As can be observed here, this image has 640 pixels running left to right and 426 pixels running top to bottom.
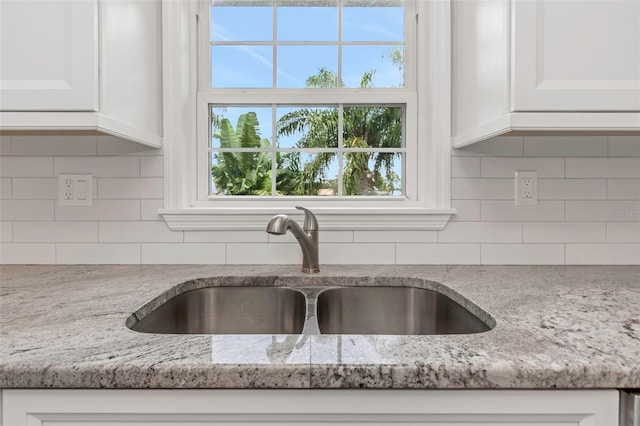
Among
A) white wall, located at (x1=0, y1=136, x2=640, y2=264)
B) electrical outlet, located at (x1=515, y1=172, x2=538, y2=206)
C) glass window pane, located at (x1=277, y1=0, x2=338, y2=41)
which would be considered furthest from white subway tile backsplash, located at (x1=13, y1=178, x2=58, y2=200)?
electrical outlet, located at (x1=515, y1=172, x2=538, y2=206)

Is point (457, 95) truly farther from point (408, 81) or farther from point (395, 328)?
point (395, 328)

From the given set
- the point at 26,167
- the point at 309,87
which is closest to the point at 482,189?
the point at 309,87

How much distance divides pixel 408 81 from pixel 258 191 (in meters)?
0.72

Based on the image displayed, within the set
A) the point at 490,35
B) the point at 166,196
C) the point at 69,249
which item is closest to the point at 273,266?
the point at 166,196

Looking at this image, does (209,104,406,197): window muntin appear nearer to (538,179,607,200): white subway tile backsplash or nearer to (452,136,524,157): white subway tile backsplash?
(452,136,524,157): white subway tile backsplash

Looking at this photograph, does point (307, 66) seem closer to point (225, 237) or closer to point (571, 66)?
point (225, 237)

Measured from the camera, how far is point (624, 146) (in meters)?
1.32

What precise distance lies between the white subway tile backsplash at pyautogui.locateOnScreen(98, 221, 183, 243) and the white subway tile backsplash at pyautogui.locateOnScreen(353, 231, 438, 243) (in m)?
0.64

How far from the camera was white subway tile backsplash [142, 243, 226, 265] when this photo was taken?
Result: 1.37m

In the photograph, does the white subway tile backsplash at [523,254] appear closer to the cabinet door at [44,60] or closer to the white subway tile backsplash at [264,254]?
the white subway tile backsplash at [264,254]

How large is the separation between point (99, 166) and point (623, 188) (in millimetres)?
1832

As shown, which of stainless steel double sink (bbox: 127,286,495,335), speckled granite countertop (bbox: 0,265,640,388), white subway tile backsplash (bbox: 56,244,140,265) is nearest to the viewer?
speckled granite countertop (bbox: 0,265,640,388)

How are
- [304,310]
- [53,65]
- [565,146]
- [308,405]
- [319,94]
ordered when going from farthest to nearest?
[319,94]
[565,146]
[304,310]
[53,65]
[308,405]

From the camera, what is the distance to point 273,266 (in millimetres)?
1355
